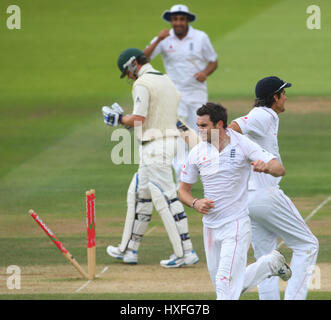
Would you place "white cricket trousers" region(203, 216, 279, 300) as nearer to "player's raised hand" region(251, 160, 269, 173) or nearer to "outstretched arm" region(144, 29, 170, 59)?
"player's raised hand" region(251, 160, 269, 173)

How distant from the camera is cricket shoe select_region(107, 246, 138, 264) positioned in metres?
11.1

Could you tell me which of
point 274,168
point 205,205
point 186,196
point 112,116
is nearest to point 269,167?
point 274,168

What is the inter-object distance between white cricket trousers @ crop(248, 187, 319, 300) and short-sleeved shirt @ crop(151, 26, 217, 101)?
750cm

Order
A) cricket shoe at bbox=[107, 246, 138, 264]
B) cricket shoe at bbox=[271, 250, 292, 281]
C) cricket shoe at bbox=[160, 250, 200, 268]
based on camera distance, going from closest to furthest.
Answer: cricket shoe at bbox=[271, 250, 292, 281], cricket shoe at bbox=[160, 250, 200, 268], cricket shoe at bbox=[107, 246, 138, 264]

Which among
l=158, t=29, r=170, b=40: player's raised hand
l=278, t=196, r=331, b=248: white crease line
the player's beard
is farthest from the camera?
the player's beard

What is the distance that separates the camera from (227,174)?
316 inches

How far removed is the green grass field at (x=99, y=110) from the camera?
11938 millimetres

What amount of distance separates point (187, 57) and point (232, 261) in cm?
836

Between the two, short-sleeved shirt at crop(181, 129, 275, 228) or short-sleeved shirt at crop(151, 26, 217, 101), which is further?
short-sleeved shirt at crop(151, 26, 217, 101)

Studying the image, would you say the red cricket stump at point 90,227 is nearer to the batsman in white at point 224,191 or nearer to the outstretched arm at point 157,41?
the batsman in white at point 224,191

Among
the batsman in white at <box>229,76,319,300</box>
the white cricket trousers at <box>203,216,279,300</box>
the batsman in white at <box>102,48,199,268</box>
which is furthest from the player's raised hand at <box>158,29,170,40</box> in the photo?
the white cricket trousers at <box>203,216,279,300</box>

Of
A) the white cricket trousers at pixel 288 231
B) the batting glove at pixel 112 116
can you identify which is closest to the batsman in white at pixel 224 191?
the white cricket trousers at pixel 288 231

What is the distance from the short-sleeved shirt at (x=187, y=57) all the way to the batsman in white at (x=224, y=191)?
780cm
